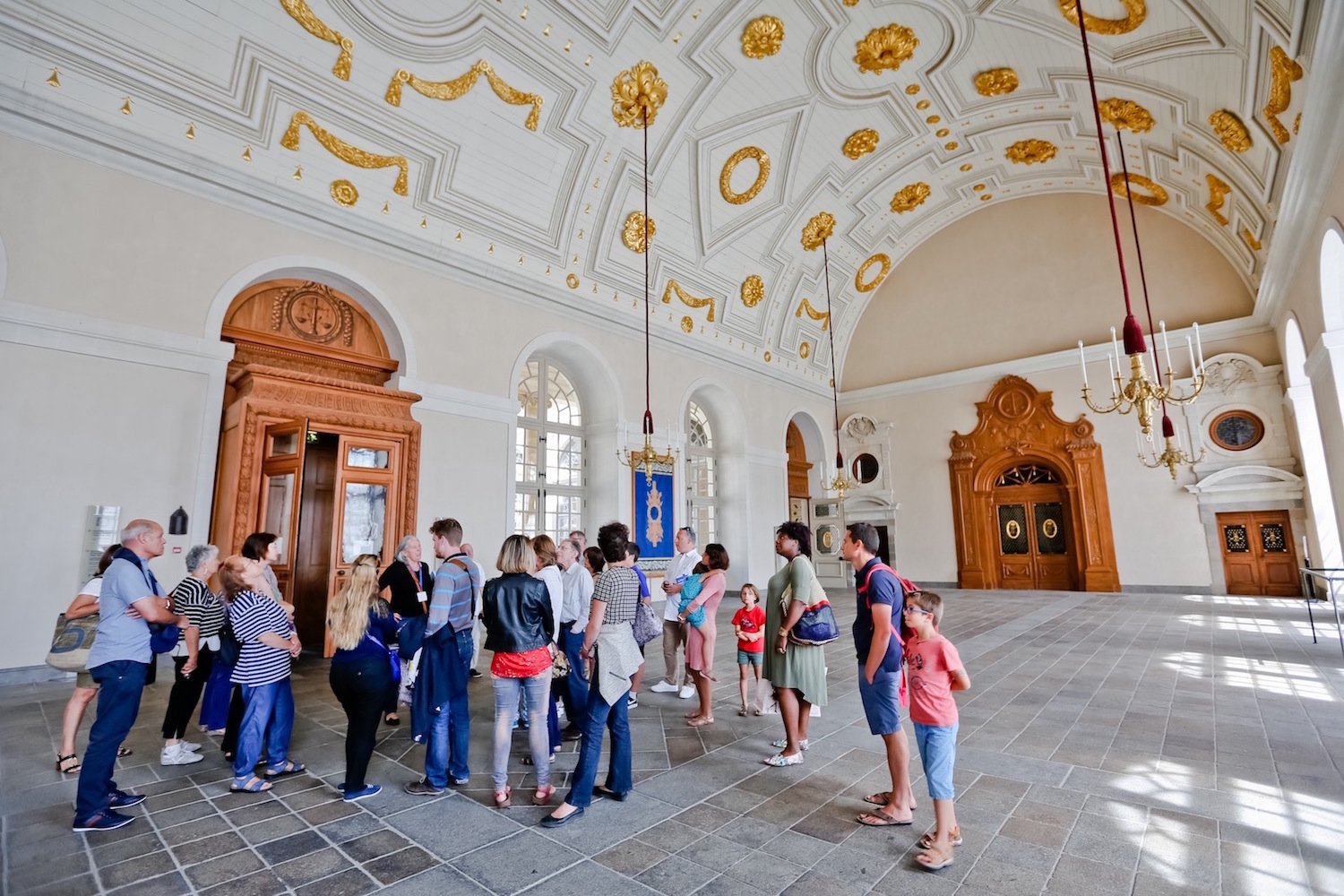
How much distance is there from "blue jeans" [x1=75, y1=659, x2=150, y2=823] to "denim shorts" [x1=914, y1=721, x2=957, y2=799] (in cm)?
334

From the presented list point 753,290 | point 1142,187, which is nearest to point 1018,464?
point 1142,187

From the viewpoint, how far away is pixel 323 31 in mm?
6457

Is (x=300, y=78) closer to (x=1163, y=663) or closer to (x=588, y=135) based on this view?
(x=588, y=135)

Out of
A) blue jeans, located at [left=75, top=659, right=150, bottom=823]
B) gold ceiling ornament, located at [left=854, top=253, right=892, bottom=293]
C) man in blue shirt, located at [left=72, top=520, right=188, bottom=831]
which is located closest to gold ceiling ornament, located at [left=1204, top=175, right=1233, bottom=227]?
gold ceiling ornament, located at [left=854, top=253, right=892, bottom=293]

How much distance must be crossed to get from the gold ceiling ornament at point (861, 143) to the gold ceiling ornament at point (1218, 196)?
552 centimetres

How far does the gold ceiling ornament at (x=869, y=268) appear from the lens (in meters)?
15.4

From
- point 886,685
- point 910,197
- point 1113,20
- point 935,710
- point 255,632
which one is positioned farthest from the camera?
point 910,197

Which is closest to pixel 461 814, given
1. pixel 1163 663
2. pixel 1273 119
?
pixel 1163 663

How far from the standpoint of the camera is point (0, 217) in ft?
17.1

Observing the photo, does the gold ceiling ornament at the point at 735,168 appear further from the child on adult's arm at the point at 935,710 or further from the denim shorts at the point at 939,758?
the denim shorts at the point at 939,758

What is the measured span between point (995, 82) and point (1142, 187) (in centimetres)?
441

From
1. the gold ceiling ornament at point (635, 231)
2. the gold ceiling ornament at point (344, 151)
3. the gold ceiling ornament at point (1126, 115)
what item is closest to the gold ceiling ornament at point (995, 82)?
the gold ceiling ornament at point (1126, 115)

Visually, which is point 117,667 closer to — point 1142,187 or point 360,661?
point 360,661

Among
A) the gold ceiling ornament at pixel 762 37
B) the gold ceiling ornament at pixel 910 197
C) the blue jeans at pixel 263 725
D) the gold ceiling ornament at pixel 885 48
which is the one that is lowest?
the blue jeans at pixel 263 725
